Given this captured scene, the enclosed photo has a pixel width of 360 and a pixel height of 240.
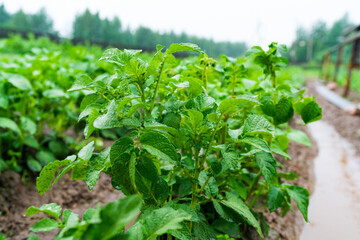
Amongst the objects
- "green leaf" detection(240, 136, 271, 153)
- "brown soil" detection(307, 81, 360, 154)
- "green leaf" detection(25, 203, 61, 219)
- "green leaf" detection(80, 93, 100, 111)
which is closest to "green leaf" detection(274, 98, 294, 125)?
"green leaf" detection(240, 136, 271, 153)

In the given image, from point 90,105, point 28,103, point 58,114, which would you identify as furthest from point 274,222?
point 28,103

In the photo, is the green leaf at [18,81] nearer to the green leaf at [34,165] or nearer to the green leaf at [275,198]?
the green leaf at [34,165]

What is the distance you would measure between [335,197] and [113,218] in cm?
214

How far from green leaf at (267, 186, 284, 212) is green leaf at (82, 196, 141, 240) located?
29.1 inches

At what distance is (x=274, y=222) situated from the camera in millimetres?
1388

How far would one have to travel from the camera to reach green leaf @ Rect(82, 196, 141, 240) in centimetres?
37

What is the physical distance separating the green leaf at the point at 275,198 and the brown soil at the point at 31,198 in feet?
3.40

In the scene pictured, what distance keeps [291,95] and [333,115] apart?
5129 mm

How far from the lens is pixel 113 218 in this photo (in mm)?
378

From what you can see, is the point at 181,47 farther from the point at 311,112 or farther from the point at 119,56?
the point at 311,112

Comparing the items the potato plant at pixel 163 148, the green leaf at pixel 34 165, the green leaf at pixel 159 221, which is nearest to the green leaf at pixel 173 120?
the potato plant at pixel 163 148

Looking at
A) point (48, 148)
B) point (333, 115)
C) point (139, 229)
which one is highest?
point (139, 229)

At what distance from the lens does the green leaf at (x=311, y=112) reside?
0.88 m

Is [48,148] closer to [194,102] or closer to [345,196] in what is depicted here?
[194,102]
